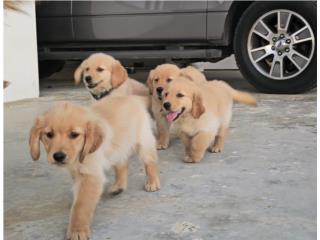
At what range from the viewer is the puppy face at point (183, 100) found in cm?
302

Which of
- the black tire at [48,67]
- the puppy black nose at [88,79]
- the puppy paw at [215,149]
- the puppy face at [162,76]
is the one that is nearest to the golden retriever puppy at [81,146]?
the puppy paw at [215,149]

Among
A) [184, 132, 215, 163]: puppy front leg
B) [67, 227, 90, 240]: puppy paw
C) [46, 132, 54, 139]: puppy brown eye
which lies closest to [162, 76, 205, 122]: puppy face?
[184, 132, 215, 163]: puppy front leg

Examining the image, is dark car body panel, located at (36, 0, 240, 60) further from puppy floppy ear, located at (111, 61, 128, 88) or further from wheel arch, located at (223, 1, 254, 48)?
puppy floppy ear, located at (111, 61, 128, 88)

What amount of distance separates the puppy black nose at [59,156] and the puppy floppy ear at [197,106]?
1.18 metres

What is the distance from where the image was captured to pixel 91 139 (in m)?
2.03

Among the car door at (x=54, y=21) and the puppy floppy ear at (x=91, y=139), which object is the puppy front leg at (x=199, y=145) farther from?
the car door at (x=54, y=21)

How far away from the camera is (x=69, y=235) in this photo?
6.34 ft

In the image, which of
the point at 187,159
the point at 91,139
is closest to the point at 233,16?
the point at 187,159

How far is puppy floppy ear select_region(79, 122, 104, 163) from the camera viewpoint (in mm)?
2033

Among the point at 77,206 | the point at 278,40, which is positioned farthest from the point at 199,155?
the point at 278,40

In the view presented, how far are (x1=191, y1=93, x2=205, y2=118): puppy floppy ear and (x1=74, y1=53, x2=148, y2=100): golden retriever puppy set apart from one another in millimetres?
656

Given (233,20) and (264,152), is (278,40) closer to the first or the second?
(233,20)

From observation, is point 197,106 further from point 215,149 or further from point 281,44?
point 281,44

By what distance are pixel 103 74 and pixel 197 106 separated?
862mm
